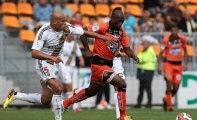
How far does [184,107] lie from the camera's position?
24.7 meters

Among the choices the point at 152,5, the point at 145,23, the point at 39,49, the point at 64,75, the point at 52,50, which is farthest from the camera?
the point at 152,5

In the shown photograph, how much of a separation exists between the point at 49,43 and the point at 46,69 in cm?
58

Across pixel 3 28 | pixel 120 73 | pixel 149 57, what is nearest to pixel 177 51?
pixel 149 57

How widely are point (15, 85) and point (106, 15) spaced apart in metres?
5.17

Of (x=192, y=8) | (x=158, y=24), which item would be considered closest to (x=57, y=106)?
(x=158, y=24)

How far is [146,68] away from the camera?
24344 mm

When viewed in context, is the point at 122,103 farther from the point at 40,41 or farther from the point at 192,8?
the point at 192,8

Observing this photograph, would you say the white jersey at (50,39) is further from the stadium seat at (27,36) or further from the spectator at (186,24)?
the spectator at (186,24)

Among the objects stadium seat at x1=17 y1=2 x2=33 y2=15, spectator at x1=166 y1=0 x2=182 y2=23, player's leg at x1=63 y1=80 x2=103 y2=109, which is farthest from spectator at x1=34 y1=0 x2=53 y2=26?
player's leg at x1=63 y1=80 x2=103 y2=109

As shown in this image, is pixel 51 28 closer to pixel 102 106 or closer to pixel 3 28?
pixel 102 106

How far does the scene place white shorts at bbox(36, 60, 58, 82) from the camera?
1566cm

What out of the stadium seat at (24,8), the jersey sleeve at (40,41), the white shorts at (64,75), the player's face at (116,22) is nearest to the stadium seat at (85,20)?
the stadium seat at (24,8)

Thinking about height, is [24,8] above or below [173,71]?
above

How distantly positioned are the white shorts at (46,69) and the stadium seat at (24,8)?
10530 mm
